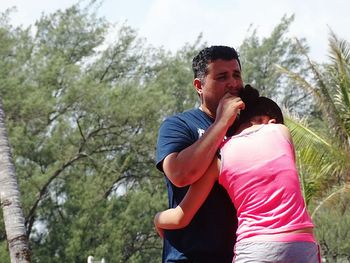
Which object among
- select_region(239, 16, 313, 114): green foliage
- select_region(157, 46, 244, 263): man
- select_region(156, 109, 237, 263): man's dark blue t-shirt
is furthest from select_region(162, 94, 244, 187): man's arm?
select_region(239, 16, 313, 114): green foliage

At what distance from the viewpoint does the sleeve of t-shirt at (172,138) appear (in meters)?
3.14

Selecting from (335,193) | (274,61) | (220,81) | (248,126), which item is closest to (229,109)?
(248,126)

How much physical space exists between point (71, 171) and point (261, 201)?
26.8 metres

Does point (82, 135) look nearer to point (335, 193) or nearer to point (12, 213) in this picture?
point (335, 193)

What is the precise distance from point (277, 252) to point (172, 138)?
0.64 metres

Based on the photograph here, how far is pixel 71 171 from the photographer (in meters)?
29.3

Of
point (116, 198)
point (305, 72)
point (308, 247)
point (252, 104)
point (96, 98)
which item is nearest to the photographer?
point (308, 247)

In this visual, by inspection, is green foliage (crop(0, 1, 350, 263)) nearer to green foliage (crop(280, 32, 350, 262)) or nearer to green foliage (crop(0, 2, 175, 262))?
green foliage (crop(0, 2, 175, 262))

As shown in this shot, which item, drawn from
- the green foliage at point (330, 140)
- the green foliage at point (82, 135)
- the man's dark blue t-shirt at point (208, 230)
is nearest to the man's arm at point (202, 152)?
the man's dark blue t-shirt at point (208, 230)

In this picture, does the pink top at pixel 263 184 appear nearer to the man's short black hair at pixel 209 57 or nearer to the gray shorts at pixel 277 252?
the gray shorts at pixel 277 252

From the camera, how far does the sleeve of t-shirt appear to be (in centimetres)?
314

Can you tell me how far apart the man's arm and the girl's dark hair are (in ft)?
0.26

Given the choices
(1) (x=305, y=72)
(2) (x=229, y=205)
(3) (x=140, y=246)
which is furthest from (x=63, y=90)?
(2) (x=229, y=205)

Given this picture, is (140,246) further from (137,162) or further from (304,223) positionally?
(304,223)
